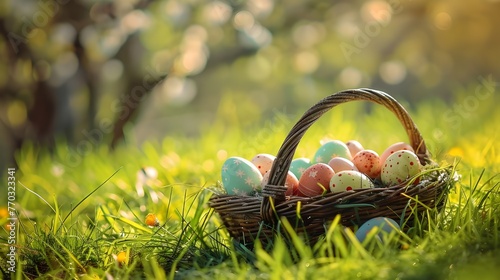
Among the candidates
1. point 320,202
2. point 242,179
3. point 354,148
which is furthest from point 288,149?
point 354,148

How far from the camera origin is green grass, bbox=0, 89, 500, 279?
1.37 metres

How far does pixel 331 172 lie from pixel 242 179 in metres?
0.25

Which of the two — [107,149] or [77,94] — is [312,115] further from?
[77,94]

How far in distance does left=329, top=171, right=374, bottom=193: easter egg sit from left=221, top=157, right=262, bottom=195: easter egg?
0.23 metres

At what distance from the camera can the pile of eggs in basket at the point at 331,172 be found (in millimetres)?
1721

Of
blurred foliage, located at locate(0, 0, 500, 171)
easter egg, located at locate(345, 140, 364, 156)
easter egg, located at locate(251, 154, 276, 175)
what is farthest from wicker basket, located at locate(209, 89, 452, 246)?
blurred foliage, located at locate(0, 0, 500, 171)

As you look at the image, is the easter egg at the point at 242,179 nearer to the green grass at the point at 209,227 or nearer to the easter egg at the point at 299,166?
the green grass at the point at 209,227

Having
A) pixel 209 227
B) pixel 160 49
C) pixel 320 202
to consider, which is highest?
pixel 160 49

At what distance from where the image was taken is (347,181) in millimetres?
1694

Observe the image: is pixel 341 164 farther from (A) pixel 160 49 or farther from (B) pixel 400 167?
(A) pixel 160 49

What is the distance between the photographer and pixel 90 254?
176 cm

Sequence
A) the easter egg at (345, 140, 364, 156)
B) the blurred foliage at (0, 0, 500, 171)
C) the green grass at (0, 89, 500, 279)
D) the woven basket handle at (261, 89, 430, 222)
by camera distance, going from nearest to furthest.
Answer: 1. the green grass at (0, 89, 500, 279)
2. the woven basket handle at (261, 89, 430, 222)
3. the easter egg at (345, 140, 364, 156)
4. the blurred foliage at (0, 0, 500, 171)

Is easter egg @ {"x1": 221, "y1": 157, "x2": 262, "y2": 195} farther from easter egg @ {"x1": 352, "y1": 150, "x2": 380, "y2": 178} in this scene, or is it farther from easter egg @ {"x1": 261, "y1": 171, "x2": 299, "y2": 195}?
easter egg @ {"x1": 352, "y1": 150, "x2": 380, "y2": 178}


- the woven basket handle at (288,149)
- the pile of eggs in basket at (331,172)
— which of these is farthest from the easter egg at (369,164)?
the woven basket handle at (288,149)
